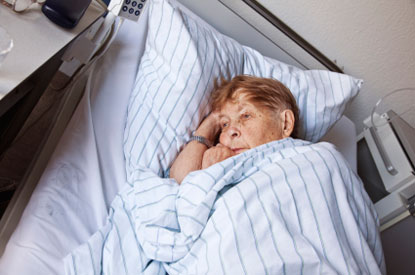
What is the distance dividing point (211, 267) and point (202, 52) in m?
0.75

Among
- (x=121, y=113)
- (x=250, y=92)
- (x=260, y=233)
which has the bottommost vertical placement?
(x=121, y=113)

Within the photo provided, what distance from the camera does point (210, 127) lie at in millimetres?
1288

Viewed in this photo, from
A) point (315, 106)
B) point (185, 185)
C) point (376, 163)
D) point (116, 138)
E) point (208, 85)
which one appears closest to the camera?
point (185, 185)

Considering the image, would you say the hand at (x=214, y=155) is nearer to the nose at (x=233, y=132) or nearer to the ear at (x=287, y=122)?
the nose at (x=233, y=132)

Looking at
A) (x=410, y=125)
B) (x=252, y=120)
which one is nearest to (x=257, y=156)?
(x=252, y=120)

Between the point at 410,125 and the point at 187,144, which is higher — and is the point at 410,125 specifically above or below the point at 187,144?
above

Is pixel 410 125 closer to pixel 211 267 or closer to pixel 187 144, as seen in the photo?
pixel 187 144

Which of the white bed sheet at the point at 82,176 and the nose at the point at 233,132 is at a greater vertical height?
the nose at the point at 233,132

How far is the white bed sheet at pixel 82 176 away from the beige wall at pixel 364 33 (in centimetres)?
80

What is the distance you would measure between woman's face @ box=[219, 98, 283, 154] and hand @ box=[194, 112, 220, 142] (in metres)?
0.04

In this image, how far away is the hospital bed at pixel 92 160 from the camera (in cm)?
87

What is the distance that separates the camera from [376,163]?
5.97ft

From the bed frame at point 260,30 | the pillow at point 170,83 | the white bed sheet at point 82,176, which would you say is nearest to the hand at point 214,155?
the pillow at point 170,83

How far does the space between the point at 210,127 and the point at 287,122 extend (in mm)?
259
